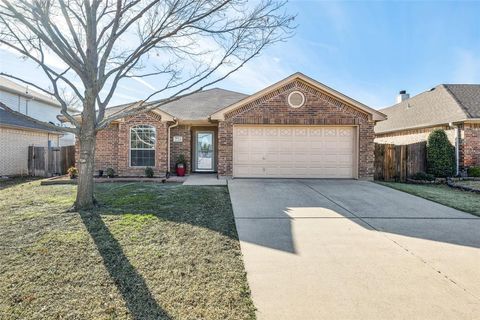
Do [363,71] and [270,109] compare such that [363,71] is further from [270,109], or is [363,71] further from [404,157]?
[270,109]

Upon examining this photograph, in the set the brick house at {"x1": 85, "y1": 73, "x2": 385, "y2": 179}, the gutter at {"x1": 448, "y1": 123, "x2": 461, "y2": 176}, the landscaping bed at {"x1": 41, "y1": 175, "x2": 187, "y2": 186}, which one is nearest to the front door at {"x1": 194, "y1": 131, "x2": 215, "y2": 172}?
the brick house at {"x1": 85, "y1": 73, "x2": 385, "y2": 179}

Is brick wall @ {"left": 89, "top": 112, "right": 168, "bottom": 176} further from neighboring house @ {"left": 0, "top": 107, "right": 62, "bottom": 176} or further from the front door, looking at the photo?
neighboring house @ {"left": 0, "top": 107, "right": 62, "bottom": 176}

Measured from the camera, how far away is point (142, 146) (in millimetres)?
12438

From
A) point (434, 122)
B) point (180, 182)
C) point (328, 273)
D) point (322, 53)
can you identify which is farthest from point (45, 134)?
point (434, 122)

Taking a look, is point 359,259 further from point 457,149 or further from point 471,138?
point 471,138

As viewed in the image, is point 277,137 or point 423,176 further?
point 277,137

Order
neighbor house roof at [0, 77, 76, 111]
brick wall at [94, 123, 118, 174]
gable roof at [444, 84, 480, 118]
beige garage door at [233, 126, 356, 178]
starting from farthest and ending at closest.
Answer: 1. neighbor house roof at [0, 77, 76, 111]
2. brick wall at [94, 123, 118, 174]
3. gable roof at [444, 84, 480, 118]
4. beige garage door at [233, 126, 356, 178]

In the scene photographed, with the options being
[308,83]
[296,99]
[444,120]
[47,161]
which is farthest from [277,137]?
[47,161]

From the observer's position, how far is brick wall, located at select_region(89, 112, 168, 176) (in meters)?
Answer: 12.3

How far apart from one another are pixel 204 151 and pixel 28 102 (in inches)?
563

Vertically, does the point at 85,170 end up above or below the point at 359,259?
above

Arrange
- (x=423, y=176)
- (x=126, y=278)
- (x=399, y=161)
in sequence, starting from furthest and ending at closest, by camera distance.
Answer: (x=399, y=161), (x=423, y=176), (x=126, y=278)

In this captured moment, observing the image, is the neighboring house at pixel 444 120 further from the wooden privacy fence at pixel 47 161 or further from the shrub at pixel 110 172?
the wooden privacy fence at pixel 47 161

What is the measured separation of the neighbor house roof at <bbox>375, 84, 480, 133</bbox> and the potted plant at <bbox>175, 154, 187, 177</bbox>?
1185 centimetres
